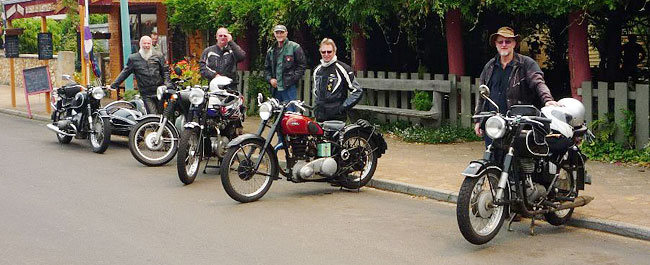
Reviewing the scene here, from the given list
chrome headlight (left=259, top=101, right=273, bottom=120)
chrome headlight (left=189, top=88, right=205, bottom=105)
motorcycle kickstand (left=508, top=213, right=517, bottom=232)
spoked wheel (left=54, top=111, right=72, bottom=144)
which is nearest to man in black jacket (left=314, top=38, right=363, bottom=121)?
chrome headlight (left=259, top=101, right=273, bottom=120)

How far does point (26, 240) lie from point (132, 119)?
256 inches

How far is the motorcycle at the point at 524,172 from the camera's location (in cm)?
714

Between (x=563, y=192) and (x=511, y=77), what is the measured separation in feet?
3.79

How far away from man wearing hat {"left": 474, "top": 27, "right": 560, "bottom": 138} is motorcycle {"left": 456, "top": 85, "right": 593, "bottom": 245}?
483mm

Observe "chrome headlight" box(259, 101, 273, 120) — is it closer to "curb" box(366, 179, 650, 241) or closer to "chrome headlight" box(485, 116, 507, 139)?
"curb" box(366, 179, 650, 241)

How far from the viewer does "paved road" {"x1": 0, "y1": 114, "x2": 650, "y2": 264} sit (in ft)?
22.8

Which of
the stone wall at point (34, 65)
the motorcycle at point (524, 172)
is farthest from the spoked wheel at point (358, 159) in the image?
the stone wall at point (34, 65)

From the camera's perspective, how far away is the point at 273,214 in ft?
28.4

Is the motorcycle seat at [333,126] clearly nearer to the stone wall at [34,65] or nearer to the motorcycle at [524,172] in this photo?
the motorcycle at [524,172]

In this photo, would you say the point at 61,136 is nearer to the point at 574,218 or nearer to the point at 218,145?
the point at 218,145

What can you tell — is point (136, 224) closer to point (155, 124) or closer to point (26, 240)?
point (26, 240)

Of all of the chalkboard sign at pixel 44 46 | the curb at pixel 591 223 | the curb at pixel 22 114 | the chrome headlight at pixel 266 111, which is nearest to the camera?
the curb at pixel 591 223

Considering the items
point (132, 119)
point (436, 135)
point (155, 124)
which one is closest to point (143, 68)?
point (132, 119)

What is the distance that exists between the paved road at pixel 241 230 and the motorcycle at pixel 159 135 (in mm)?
871
